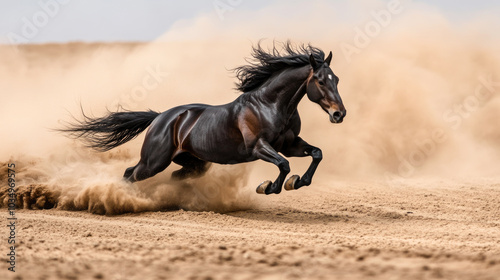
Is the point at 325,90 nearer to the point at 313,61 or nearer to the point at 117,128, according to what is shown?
the point at 313,61

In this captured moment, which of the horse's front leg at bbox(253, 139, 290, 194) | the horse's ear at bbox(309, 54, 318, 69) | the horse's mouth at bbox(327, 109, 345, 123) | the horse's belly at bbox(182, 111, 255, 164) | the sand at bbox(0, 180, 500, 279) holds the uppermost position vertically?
the horse's ear at bbox(309, 54, 318, 69)

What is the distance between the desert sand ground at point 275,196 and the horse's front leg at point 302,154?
49cm

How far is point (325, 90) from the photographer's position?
21.8ft

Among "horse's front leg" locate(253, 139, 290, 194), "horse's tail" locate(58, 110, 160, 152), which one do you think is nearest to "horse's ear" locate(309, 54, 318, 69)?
"horse's front leg" locate(253, 139, 290, 194)

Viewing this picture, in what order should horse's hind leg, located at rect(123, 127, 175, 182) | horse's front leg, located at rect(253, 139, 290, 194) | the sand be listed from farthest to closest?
1. horse's hind leg, located at rect(123, 127, 175, 182)
2. horse's front leg, located at rect(253, 139, 290, 194)
3. the sand

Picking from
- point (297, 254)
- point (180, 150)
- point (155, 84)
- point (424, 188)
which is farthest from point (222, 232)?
point (155, 84)

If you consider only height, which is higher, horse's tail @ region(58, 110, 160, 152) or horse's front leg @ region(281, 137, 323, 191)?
horse's tail @ region(58, 110, 160, 152)

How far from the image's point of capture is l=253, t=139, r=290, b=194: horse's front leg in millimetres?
6711

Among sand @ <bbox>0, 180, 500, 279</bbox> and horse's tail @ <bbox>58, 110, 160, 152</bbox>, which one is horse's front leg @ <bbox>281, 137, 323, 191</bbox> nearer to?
sand @ <bbox>0, 180, 500, 279</bbox>

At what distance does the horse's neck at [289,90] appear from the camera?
6.99 metres

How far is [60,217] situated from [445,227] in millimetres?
4221

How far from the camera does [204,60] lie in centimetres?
1900

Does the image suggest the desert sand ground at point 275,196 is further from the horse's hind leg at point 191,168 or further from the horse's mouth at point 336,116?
the horse's mouth at point 336,116

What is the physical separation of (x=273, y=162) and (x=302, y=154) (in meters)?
0.48
